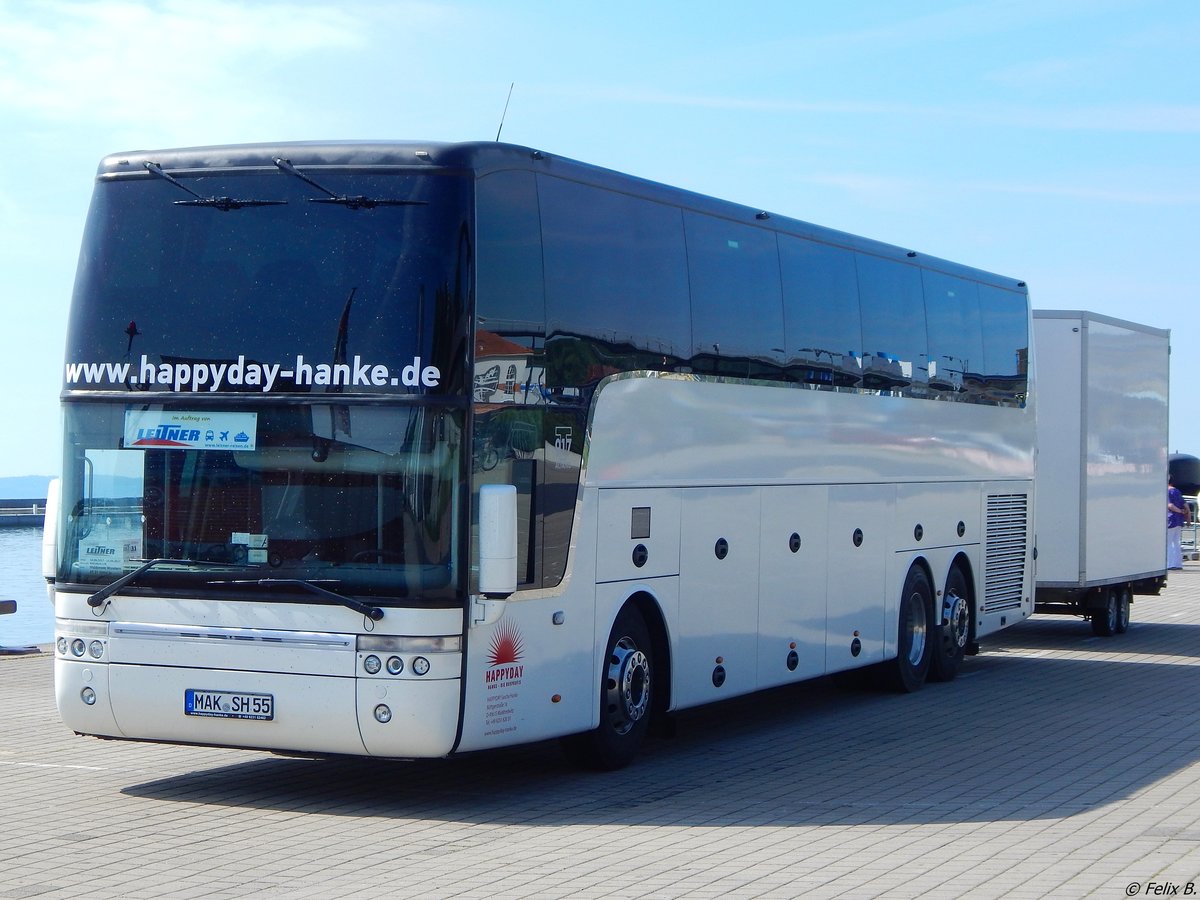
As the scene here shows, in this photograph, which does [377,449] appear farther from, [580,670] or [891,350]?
[891,350]

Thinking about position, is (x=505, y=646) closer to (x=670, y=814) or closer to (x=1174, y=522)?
(x=670, y=814)

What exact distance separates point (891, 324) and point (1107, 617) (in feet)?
27.4

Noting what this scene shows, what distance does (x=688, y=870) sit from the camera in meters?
8.29

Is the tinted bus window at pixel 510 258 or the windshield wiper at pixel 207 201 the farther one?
the windshield wiper at pixel 207 201

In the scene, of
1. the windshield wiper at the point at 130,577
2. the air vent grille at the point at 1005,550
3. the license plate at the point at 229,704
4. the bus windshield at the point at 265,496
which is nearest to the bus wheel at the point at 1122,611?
the air vent grille at the point at 1005,550

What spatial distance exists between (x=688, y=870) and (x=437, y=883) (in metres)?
1.20

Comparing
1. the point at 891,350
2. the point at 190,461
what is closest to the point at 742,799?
the point at 190,461

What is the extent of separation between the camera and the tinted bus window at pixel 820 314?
13.9 m

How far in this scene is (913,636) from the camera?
54.7 feet

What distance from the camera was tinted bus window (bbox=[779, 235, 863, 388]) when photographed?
13945 millimetres

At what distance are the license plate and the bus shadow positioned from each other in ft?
2.06

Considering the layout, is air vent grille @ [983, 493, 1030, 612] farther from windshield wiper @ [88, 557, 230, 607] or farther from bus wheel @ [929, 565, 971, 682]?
windshield wiper @ [88, 557, 230, 607]

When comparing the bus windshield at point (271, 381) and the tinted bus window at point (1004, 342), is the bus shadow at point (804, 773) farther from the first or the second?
the tinted bus window at point (1004, 342)

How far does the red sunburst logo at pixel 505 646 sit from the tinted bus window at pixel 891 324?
242 inches
